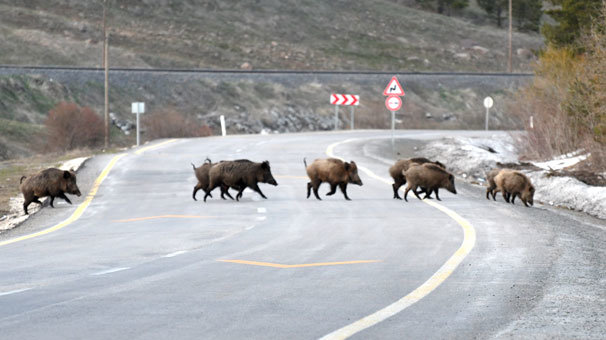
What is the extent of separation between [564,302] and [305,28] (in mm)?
107849

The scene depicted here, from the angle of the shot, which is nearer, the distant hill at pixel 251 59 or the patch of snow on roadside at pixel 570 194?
the patch of snow on roadside at pixel 570 194

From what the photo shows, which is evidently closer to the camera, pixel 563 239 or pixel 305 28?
pixel 563 239

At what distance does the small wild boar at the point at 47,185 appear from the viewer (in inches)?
819

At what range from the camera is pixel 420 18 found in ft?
430

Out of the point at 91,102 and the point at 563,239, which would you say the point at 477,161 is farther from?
the point at 91,102

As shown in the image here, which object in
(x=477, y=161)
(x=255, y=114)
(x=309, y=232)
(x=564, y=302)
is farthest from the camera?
(x=255, y=114)

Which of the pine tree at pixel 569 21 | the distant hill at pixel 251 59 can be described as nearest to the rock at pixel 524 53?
the distant hill at pixel 251 59

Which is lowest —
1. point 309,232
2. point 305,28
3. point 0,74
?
point 309,232

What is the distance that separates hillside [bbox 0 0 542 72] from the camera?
8525 centimetres

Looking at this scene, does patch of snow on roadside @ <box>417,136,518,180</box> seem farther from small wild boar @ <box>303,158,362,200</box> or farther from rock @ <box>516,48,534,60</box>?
rock @ <box>516,48,534,60</box>

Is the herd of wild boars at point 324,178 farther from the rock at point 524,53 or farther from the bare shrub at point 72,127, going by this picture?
the rock at point 524,53

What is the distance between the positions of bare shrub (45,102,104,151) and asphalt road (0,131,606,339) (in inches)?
1334

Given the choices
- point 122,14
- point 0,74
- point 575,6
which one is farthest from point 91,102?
point 122,14

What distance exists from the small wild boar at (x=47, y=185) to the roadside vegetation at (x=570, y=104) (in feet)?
55.2
